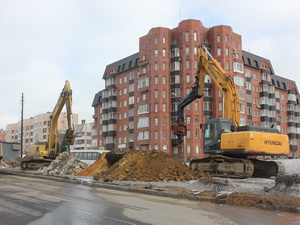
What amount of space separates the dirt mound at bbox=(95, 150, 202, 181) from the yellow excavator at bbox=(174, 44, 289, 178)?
7.34 feet

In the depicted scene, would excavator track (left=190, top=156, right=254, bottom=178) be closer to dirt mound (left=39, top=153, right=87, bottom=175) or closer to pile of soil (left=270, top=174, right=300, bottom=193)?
pile of soil (left=270, top=174, right=300, bottom=193)

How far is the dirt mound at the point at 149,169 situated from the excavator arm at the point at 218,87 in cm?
355

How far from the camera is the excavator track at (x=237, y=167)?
18.8m

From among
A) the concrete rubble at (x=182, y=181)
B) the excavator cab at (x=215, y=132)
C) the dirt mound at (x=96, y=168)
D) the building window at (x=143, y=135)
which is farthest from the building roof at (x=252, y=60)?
the dirt mound at (x=96, y=168)

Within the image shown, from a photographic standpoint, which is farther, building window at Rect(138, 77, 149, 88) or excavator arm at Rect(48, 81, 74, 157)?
building window at Rect(138, 77, 149, 88)

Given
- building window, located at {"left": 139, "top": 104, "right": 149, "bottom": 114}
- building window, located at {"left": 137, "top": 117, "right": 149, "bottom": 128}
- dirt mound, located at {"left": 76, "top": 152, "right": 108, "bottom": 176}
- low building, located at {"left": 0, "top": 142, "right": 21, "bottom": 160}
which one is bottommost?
dirt mound, located at {"left": 76, "top": 152, "right": 108, "bottom": 176}

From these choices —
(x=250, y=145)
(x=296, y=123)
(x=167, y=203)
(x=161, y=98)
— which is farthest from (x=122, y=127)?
(x=167, y=203)

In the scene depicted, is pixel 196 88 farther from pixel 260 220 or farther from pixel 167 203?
pixel 260 220

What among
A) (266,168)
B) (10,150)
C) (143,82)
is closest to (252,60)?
(143,82)

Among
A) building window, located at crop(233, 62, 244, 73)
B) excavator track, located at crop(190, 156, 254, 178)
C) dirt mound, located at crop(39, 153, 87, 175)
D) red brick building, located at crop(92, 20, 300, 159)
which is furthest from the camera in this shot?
building window, located at crop(233, 62, 244, 73)

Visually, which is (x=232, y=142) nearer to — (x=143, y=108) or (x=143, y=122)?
(x=143, y=122)

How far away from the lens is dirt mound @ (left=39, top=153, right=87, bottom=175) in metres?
24.8

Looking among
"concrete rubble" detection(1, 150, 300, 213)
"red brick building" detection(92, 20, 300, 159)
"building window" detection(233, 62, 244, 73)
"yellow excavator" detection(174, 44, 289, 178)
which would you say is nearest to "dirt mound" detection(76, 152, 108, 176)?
"concrete rubble" detection(1, 150, 300, 213)

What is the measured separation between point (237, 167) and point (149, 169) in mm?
5131
